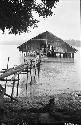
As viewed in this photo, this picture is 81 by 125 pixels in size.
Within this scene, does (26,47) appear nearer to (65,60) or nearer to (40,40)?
(40,40)

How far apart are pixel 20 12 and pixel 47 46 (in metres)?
33.2

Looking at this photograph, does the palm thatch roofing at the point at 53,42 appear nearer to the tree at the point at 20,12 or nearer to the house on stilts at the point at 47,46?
the house on stilts at the point at 47,46

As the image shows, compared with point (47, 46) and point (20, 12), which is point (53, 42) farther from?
Answer: point (20, 12)

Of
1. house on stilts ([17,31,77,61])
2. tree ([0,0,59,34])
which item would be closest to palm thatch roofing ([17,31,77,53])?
house on stilts ([17,31,77,61])

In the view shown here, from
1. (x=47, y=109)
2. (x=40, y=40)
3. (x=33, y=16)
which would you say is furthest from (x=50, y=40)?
(x=47, y=109)

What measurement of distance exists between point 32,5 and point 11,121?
9.92 m

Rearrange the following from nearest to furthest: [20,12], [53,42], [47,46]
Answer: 1. [20,12]
2. [53,42]
3. [47,46]

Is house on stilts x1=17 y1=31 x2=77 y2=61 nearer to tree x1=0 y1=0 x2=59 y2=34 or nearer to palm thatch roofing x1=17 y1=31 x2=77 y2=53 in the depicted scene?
palm thatch roofing x1=17 y1=31 x2=77 y2=53

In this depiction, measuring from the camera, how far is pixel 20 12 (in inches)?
549

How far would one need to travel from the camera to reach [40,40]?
1781 inches

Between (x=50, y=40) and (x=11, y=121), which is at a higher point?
(x=50, y=40)

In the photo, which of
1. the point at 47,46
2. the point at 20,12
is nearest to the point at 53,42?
the point at 47,46

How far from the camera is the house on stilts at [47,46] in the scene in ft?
142

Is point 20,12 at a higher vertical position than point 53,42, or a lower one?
higher
